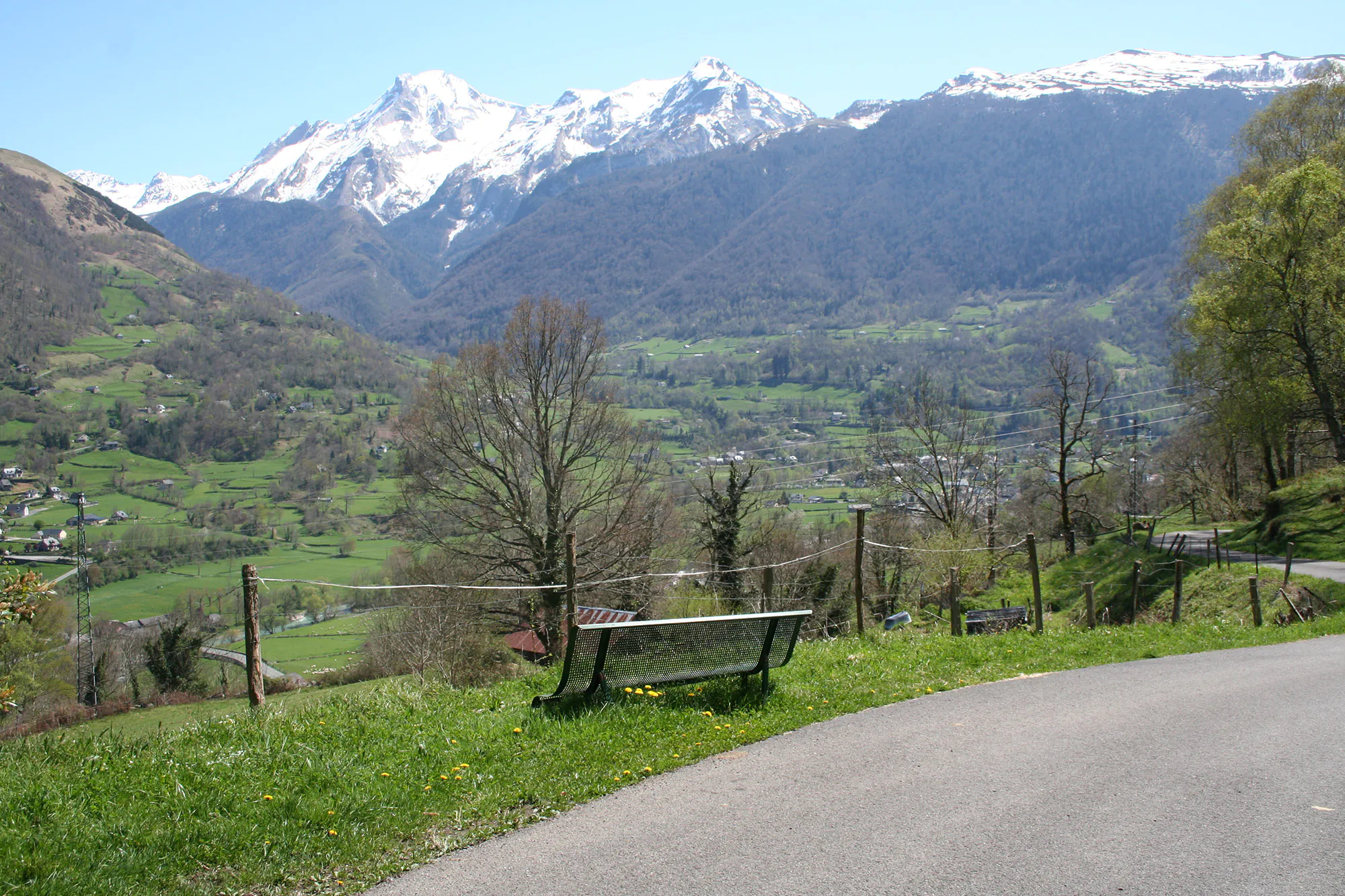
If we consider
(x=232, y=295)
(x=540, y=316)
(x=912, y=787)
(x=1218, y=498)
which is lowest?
(x=1218, y=498)

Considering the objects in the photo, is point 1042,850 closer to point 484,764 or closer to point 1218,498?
point 484,764

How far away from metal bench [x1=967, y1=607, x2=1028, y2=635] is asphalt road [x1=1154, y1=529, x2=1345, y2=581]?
7193 millimetres

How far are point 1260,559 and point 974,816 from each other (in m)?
24.8

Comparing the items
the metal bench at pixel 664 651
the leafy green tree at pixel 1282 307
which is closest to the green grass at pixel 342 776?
the metal bench at pixel 664 651

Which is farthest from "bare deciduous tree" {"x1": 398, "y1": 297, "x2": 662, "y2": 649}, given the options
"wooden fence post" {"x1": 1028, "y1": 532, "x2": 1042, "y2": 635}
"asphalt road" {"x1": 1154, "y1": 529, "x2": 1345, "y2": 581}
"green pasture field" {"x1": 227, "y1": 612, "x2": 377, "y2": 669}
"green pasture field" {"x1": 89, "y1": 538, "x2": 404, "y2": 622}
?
"green pasture field" {"x1": 89, "y1": 538, "x2": 404, "y2": 622}

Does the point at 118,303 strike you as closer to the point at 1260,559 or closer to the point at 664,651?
the point at 1260,559

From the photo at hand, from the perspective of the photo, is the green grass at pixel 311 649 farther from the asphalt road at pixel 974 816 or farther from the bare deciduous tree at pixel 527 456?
the asphalt road at pixel 974 816

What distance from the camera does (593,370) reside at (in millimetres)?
27969

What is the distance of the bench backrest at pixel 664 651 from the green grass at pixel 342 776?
0.29 meters

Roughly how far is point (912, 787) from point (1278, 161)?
118 feet

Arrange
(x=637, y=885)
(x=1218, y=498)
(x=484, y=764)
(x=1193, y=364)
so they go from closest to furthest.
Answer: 1. (x=637, y=885)
2. (x=484, y=764)
3. (x=1193, y=364)
4. (x=1218, y=498)

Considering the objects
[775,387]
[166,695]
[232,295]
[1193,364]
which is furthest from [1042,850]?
[232,295]

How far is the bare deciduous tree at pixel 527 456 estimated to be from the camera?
1014 inches

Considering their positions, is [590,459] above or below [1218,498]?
above
